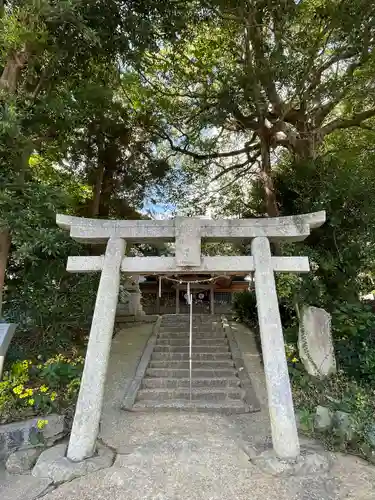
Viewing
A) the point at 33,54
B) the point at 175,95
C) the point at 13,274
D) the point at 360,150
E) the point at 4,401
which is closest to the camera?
the point at 4,401

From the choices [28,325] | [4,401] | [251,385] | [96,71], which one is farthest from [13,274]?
[251,385]

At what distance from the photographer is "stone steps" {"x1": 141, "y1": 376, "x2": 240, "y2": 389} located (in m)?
6.56

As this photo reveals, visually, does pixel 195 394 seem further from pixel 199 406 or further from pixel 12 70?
pixel 12 70

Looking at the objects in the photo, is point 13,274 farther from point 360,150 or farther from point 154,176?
point 360,150

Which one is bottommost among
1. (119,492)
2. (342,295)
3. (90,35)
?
(119,492)

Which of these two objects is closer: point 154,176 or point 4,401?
point 4,401

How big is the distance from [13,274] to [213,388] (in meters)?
4.56

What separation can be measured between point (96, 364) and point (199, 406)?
2.43m

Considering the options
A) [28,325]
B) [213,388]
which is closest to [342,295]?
[213,388]

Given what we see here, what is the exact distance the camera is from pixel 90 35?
4.95 metres

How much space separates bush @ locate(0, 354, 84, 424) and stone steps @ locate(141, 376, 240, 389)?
59.8 inches

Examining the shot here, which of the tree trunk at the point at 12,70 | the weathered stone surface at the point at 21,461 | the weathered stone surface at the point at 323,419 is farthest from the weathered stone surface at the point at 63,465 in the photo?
the tree trunk at the point at 12,70

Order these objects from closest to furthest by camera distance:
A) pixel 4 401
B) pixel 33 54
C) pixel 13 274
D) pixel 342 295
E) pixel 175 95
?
pixel 4 401
pixel 33 54
pixel 13 274
pixel 342 295
pixel 175 95

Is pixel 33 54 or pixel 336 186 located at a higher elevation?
pixel 33 54
